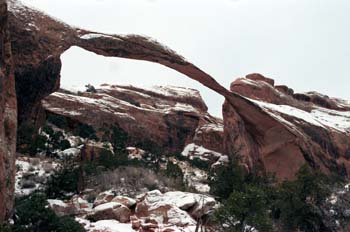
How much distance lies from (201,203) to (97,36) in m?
6.28

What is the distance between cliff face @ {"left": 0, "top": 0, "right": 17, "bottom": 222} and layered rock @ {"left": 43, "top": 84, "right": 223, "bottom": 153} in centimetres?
1593

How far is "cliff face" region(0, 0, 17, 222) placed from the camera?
7953mm

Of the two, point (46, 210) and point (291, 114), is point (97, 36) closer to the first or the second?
point (46, 210)

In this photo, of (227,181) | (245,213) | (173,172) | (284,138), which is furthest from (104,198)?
(284,138)

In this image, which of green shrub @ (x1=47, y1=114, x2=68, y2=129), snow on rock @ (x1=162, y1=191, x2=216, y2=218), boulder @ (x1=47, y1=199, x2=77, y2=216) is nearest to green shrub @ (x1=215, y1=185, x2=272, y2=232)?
snow on rock @ (x1=162, y1=191, x2=216, y2=218)

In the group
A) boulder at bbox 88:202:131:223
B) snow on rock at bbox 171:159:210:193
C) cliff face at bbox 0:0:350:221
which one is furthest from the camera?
snow on rock at bbox 171:159:210:193

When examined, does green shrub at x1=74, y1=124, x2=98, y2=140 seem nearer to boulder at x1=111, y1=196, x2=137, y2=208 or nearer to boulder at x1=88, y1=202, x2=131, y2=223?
boulder at x1=111, y1=196, x2=137, y2=208

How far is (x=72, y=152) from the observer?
1647cm

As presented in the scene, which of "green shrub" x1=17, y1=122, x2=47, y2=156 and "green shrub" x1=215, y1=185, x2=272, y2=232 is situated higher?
"green shrub" x1=215, y1=185, x2=272, y2=232

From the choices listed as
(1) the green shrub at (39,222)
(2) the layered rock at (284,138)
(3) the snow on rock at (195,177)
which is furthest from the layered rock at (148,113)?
(1) the green shrub at (39,222)

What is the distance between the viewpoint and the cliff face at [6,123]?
795 cm

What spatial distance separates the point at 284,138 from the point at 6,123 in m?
13.7

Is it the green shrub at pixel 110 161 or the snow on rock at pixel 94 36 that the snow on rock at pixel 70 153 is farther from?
the snow on rock at pixel 94 36

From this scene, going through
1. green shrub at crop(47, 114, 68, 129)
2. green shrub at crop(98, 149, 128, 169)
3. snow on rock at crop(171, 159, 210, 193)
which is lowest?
snow on rock at crop(171, 159, 210, 193)
